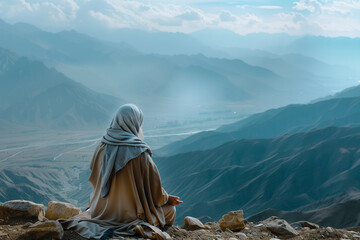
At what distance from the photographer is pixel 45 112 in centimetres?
14262

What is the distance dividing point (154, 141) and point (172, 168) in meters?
44.1

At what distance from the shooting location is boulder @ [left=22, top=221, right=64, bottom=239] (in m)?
5.06

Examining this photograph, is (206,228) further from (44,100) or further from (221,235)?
(44,100)

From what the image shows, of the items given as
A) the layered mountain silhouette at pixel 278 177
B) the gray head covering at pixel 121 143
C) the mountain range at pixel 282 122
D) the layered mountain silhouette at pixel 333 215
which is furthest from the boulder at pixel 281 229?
the mountain range at pixel 282 122

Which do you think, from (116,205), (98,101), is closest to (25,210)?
(116,205)

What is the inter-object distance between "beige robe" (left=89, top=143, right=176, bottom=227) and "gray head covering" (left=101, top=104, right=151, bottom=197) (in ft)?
0.31

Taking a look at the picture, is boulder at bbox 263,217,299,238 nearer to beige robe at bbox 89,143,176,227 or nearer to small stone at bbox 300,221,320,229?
small stone at bbox 300,221,320,229

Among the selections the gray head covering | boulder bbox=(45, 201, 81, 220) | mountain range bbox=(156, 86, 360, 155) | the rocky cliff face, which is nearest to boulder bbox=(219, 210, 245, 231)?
the rocky cliff face

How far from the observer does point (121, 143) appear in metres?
5.50

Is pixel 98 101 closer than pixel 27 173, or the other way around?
pixel 27 173

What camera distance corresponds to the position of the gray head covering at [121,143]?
17.8 feet

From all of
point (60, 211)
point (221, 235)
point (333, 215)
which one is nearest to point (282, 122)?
point (333, 215)

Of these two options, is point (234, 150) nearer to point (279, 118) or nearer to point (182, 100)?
point (279, 118)

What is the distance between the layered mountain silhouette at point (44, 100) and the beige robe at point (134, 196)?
126m
